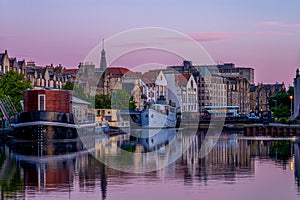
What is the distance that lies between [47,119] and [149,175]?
96.1 ft

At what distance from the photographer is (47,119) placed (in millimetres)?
63438

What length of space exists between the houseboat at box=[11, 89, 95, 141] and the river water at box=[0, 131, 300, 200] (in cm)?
1122

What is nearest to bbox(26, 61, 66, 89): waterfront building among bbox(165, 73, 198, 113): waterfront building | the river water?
bbox(165, 73, 198, 113): waterfront building

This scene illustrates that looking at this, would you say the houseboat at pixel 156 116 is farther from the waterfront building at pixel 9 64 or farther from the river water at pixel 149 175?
the river water at pixel 149 175

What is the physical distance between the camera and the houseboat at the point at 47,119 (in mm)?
63406

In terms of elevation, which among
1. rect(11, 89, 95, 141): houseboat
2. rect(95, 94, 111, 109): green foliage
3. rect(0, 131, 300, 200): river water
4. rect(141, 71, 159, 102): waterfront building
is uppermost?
rect(141, 71, 159, 102): waterfront building

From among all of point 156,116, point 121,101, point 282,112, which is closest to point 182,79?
point 282,112

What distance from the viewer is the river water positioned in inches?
1130

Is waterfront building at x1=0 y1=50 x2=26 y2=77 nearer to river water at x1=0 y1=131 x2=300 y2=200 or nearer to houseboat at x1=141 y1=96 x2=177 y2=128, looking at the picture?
houseboat at x1=141 y1=96 x2=177 y2=128

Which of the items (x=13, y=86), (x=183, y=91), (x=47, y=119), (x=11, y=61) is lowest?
(x=47, y=119)

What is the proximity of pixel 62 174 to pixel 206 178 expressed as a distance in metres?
7.51

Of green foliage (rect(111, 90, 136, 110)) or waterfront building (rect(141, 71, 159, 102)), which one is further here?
waterfront building (rect(141, 71, 159, 102))

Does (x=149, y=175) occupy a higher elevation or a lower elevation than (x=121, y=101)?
lower

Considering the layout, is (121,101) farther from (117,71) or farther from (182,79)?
(182,79)
